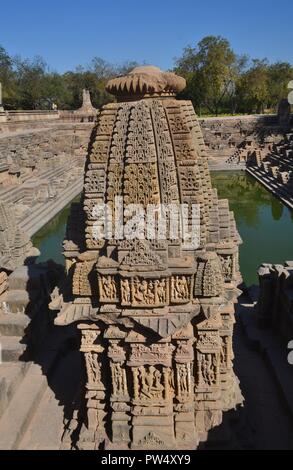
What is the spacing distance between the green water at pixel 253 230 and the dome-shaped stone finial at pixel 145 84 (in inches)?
304

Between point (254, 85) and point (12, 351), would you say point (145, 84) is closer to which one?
point (12, 351)

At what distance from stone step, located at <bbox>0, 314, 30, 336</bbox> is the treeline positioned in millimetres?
42236

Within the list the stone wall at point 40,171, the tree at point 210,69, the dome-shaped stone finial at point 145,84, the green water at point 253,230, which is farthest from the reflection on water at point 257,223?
the tree at point 210,69

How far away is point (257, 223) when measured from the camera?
17547mm

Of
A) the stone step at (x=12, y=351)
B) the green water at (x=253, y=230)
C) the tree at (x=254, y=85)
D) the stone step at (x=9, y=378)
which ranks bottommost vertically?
the green water at (x=253, y=230)

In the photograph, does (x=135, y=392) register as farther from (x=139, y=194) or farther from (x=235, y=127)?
(x=235, y=127)

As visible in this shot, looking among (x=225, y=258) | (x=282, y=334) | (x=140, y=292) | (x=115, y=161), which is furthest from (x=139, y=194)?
(x=282, y=334)

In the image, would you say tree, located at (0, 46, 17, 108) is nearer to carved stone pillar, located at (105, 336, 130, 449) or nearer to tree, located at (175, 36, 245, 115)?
tree, located at (175, 36, 245, 115)

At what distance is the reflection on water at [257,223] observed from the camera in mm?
12941

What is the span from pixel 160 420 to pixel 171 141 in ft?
10.8

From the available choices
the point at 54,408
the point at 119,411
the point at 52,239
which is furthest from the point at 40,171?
the point at 119,411

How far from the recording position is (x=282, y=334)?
6.79 meters

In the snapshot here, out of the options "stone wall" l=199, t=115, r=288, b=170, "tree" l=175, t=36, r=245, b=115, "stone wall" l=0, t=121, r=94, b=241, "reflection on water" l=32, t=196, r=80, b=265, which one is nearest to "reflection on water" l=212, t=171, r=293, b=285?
"stone wall" l=199, t=115, r=288, b=170

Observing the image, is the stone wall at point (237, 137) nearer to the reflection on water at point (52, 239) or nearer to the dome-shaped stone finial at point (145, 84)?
the reflection on water at point (52, 239)
